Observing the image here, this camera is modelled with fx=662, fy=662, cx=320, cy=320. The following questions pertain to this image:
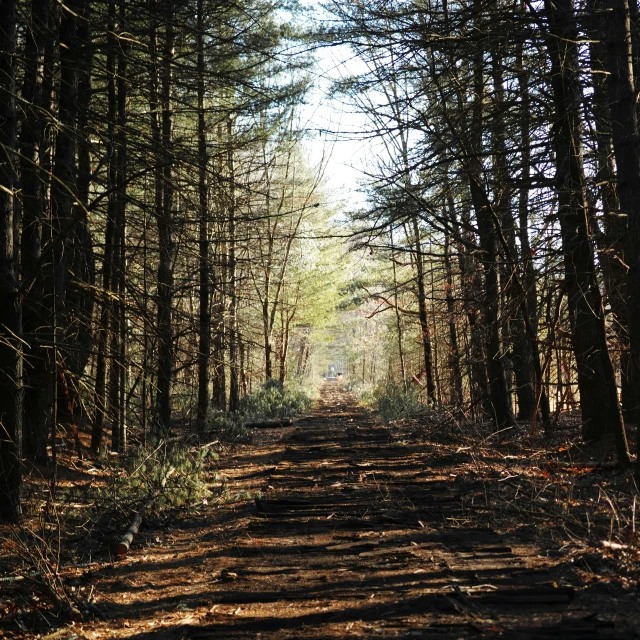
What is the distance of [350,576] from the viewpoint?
4520 mm

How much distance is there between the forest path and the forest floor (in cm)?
1

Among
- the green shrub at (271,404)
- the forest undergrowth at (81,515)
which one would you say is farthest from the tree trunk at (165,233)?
the green shrub at (271,404)

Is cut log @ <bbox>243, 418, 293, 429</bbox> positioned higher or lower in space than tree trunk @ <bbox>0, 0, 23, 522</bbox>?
lower

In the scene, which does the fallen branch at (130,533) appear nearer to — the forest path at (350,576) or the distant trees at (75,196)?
the forest path at (350,576)

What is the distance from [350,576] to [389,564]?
0.35 meters

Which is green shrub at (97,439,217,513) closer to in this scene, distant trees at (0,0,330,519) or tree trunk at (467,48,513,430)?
distant trees at (0,0,330,519)

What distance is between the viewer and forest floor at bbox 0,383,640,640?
11.8 ft

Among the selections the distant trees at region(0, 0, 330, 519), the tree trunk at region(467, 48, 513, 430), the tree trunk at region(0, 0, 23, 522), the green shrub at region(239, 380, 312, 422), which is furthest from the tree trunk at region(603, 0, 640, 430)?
the green shrub at region(239, 380, 312, 422)

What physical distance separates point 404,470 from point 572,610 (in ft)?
18.2

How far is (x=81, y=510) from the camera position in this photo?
689 cm

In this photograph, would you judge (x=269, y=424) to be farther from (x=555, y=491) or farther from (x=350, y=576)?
(x=350, y=576)

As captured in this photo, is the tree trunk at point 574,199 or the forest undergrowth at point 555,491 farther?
the tree trunk at point 574,199

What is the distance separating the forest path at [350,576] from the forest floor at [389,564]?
0.01m

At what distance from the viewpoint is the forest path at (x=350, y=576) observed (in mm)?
3557
